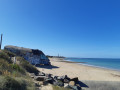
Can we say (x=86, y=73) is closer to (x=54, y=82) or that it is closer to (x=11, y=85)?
(x=54, y=82)

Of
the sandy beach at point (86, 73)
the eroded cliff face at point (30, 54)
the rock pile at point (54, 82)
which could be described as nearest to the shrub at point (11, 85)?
the rock pile at point (54, 82)

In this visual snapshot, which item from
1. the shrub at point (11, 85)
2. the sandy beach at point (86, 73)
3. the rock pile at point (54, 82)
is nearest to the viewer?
the shrub at point (11, 85)

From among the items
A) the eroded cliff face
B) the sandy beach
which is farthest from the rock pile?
the eroded cliff face

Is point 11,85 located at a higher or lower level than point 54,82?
higher

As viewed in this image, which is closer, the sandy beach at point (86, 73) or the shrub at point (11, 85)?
the shrub at point (11, 85)

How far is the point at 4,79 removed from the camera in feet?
15.7

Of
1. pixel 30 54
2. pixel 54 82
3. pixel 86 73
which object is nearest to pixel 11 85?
pixel 54 82

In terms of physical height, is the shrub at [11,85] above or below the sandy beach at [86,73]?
above

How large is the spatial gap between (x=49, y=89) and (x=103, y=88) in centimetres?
677

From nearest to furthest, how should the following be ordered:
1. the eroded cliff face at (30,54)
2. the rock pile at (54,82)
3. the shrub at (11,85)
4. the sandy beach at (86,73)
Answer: the shrub at (11,85) < the rock pile at (54,82) < the sandy beach at (86,73) < the eroded cliff face at (30,54)

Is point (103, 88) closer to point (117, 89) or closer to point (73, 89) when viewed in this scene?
point (117, 89)

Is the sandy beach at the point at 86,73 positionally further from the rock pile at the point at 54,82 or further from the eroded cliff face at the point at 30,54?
the eroded cliff face at the point at 30,54

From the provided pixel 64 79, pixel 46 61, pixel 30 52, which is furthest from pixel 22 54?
pixel 64 79

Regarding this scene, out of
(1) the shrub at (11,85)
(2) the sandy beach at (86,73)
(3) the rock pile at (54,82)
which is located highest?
(1) the shrub at (11,85)
